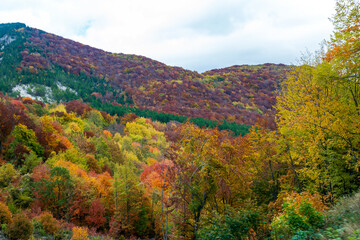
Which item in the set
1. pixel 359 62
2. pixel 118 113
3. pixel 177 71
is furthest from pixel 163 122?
pixel 359 62

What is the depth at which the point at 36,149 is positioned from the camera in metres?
26.8

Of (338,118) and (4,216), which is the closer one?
(338,118)

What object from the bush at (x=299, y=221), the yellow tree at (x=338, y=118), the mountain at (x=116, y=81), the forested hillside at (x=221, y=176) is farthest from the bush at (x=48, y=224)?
the mountain at (x=116, y=81)

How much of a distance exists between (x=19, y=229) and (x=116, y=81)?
344 ft

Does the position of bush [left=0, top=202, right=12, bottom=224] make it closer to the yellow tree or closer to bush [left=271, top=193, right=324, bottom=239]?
bush [left=271, top=193, right=324, bottom=239]

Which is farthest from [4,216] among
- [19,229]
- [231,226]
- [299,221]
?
[299,221]

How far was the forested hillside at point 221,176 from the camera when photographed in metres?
8.71

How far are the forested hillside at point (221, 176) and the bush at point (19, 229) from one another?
0.05 meters

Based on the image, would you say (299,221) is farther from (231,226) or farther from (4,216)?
(4,216)

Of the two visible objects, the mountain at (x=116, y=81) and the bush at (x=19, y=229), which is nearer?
the bush at (x=19, y=229)

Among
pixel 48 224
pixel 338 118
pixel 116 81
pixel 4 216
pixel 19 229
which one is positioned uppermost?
pixel 116 81

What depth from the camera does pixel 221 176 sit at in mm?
10352

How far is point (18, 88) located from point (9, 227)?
71.6 m

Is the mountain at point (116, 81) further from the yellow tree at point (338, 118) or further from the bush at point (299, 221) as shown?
the bush at point (299, 221)
